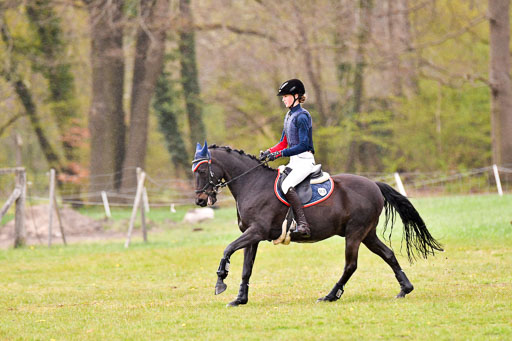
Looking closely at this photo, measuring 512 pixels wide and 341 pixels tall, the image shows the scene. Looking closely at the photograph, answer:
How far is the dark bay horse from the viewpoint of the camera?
31.3 ft

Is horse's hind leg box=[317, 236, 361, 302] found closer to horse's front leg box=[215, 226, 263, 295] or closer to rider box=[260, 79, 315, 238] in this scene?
rider box=[260, 79, 315, 238]

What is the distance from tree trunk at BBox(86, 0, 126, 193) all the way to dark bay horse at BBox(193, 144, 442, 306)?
76.9 feet

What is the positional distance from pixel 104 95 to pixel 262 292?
24159 mm

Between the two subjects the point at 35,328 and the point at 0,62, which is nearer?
the point at 35,328

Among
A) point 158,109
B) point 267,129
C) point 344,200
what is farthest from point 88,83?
point 344,200

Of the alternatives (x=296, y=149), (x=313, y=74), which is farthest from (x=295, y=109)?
(x=313, y=74)

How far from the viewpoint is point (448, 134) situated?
1388 inches

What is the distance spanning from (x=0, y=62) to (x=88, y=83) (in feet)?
22.9

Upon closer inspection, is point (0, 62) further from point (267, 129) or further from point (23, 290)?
point (23, 290)

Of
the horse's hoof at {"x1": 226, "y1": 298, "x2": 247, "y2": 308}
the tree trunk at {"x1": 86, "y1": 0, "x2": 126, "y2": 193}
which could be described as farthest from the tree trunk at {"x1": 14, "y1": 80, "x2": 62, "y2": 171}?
the horse's hoof at {"x1": 226, "y1": 298, "x2": 247, "y2": 308}

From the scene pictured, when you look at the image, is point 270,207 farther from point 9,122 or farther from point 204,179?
point 9,122

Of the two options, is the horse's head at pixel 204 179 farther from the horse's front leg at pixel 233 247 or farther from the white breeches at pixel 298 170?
the white breeches at pixel 298 170

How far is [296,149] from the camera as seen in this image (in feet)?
31.1

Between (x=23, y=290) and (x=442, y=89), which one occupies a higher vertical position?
(x=442, y=89)
